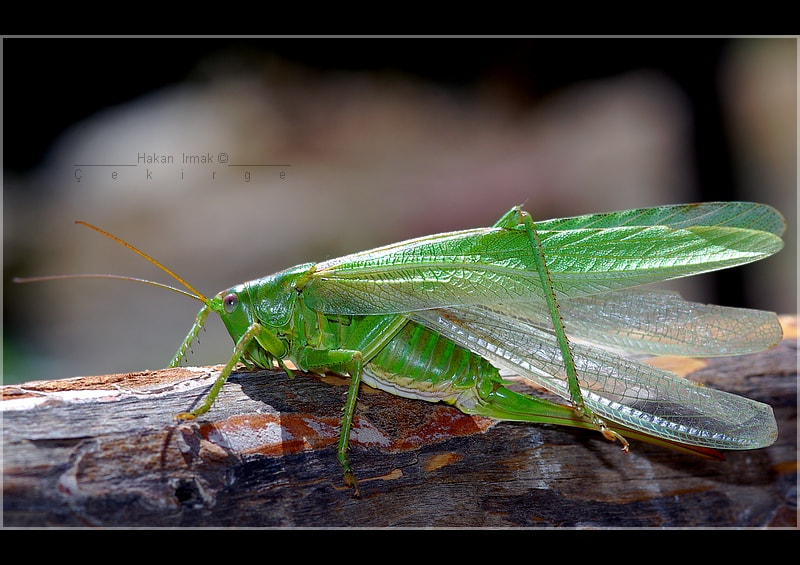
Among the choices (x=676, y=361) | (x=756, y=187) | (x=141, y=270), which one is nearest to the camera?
(x=676, y=361)

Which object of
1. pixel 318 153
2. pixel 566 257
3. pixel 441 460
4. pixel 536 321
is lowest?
pixel 441 460

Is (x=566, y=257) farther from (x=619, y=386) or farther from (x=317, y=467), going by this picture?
(x=317, y=467)

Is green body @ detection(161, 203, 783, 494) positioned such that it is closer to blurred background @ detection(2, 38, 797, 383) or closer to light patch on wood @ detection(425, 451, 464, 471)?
Result: light patch on wood @ detection(425, 451, 464, 471)

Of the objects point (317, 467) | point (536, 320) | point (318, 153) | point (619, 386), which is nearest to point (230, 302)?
point (317, 467)

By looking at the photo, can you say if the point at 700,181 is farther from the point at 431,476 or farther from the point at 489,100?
the point at 431,476

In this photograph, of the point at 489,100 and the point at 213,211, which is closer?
the point at 213,211

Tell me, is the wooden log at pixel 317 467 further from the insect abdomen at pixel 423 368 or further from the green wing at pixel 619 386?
the green wing at pixel 619 386

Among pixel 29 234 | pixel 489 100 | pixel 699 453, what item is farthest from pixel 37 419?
pixel 489 100
